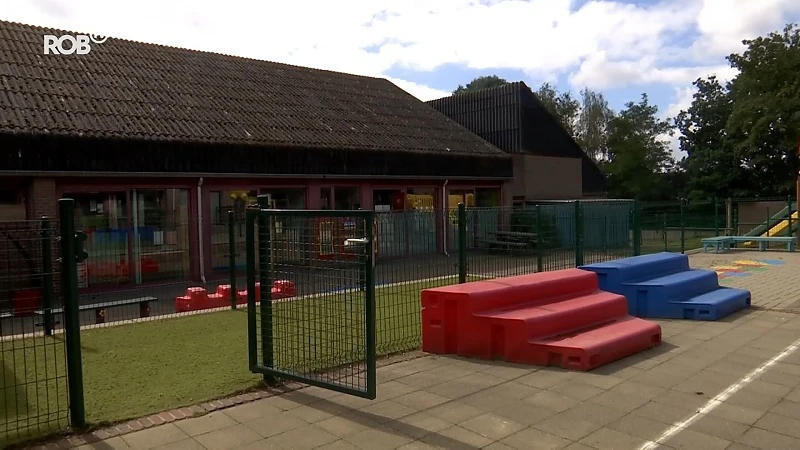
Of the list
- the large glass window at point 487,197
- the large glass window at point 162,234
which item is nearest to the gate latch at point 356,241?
the large glass window at point 162,234

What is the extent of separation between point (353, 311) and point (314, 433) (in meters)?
1.28

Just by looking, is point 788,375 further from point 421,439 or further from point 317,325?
point 317,325

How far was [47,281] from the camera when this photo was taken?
24.8 ft

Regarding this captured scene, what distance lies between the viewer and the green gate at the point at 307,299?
5684 mm

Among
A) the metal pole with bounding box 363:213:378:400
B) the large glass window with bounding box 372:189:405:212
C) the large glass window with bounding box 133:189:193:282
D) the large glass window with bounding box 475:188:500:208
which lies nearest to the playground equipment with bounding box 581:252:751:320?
the metal pole with bounding box 363:213:378:400

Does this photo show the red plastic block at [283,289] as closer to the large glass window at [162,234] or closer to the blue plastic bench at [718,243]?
the large glass window at [162,234]

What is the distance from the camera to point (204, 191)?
16.8 m

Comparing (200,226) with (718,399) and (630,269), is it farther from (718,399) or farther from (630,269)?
(718,399)

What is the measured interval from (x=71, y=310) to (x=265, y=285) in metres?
1.81

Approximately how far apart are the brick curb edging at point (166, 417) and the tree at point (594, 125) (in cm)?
6341

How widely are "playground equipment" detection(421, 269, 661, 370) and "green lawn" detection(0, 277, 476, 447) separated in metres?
0.67

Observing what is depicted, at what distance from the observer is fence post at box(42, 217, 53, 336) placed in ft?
23.0

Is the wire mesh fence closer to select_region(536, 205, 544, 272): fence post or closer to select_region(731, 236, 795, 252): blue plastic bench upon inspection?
select_region(536, 205, 544, 272): fence post

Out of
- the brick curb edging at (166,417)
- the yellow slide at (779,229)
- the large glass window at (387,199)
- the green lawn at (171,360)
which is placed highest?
the large glass window at (387,199)
